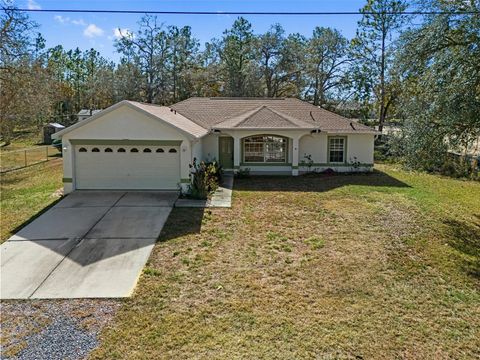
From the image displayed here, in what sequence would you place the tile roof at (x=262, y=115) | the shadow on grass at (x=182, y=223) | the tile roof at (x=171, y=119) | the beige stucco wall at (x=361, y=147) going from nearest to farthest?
1. the shadow on grass at (x=182, y=223)
2. the tile roof at (x=171, y=119)
3. the tile roof at (x=262, y=115)
4. the beige stucco wall at (x=361, y=147)

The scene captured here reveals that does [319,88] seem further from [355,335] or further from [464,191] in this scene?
[355,335]

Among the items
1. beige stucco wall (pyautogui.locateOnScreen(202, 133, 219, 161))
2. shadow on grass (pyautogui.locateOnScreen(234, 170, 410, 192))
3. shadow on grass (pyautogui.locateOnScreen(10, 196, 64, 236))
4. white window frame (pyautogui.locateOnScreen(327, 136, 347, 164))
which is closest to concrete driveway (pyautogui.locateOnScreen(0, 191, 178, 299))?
shadow on grass (pyautogui.locateOnScreen(10, 196, 64, 236))

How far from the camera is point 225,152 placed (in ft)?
66.7

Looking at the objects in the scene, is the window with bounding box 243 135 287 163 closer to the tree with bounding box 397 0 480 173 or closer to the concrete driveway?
the concrete driveway

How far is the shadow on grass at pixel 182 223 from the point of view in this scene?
1051cm

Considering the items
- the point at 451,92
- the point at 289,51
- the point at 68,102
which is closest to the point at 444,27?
the point at 451,92

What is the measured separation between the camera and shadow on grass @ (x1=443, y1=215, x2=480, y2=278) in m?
8.92

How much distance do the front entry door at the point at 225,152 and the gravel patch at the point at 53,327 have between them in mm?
13782

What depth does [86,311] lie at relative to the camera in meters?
6.65

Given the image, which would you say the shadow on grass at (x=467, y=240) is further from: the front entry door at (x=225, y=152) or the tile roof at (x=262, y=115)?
the front entry door at (x=225, y=152)

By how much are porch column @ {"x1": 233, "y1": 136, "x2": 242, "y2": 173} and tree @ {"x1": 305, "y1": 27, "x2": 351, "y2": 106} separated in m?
23.2

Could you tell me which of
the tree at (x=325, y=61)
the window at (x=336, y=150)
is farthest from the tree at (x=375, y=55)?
the window at (x=336, y=150)

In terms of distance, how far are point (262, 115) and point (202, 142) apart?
3449 millimetres

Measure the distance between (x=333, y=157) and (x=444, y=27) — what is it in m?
10.3
